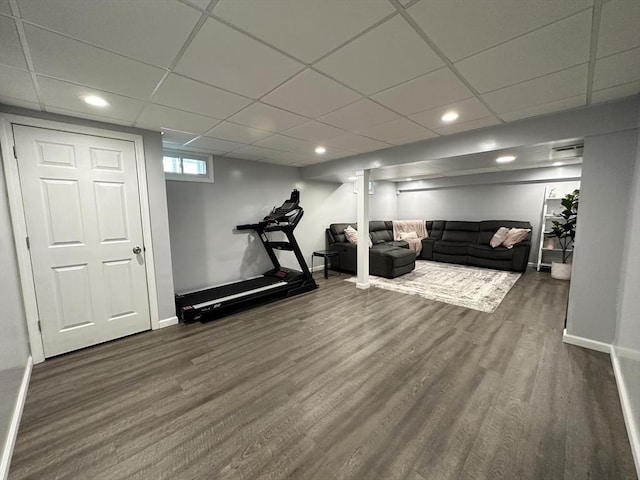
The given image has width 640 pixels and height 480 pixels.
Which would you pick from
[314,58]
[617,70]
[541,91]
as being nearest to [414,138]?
[541,91]

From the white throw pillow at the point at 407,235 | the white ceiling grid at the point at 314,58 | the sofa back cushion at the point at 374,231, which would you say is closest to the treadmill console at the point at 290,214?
the white ceiling grid at the point at 314,58

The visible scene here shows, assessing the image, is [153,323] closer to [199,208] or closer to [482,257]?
[199,208]

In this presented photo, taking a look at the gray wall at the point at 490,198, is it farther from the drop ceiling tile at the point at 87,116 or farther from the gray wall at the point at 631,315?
the drop ceiling tile at the point at 87,116

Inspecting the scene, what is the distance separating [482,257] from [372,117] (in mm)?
4625

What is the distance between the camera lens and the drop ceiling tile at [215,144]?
3172 mm

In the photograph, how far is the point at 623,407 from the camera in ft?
5.45

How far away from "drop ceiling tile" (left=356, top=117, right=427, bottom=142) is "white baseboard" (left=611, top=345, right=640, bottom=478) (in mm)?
2696

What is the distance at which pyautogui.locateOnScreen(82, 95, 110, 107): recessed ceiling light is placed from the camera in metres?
1.97

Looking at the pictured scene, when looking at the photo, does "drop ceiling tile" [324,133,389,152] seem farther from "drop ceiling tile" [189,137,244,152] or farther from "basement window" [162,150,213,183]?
"basement window" [162,150,213,183]

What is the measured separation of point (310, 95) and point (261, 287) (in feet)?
9.15

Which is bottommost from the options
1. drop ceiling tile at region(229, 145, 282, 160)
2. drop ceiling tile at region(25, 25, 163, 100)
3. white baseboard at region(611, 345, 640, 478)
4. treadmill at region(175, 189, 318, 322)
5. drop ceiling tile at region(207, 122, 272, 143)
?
white baseboard at region(611, 345, 640, 478)

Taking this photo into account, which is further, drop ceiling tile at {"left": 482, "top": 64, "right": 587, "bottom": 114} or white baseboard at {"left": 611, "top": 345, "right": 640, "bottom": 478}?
drop ceiling tile at {"left": 482, "top": 64, "right": 587, "bottom": 114}

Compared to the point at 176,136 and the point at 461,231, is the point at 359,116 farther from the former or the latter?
the point at 461,231

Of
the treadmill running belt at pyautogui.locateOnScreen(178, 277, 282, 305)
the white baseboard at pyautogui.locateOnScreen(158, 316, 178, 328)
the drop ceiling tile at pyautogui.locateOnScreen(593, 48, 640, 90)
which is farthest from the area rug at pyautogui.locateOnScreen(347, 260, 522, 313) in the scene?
the white baseboard at pyautogui.locateOnScreen(158, 316, 178, 328)
